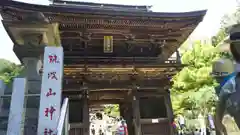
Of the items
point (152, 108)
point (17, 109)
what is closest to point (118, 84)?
point (152, 108)

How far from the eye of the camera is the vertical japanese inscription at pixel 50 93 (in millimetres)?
3240

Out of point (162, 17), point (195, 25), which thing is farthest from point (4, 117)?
point (195, 25)

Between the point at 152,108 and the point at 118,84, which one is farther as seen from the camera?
the point at 152,108

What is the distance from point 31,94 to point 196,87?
477 inches

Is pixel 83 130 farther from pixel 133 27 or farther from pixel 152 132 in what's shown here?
pixel 133 27

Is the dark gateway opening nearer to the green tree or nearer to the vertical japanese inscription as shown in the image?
the vertical japanese inscription

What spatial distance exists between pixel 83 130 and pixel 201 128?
384 inches

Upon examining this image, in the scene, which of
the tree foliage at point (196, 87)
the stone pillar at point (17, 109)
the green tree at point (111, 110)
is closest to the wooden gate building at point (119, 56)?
the stone pillar at point (17, 109)

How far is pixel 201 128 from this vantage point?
13.9 m

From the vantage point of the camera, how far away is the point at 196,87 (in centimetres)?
1380

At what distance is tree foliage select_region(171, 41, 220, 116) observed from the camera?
42.8 feet

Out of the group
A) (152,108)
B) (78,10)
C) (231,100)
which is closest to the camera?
(231,100)

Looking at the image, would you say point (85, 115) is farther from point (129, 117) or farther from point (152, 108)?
point (152, 108)

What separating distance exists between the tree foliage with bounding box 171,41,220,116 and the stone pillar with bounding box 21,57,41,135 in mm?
10676
